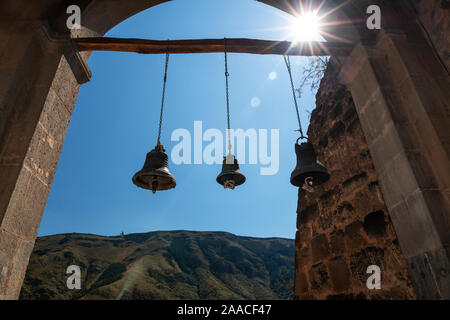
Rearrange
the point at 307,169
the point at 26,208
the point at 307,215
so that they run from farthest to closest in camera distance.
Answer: the point at 307,215, the point at 307,169, the point at 26,208

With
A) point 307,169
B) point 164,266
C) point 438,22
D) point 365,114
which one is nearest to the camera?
point 438,22

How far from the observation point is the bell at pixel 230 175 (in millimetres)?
2910

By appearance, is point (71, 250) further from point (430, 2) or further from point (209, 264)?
point (430, 2)

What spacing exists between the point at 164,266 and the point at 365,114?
63372mm

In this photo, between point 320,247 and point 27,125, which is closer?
point 27,125

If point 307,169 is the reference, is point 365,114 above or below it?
above

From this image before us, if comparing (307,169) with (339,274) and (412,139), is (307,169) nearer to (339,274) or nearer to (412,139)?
(412,139)

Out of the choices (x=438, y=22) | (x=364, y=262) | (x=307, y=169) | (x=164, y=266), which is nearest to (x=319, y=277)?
(x=364, y=262)

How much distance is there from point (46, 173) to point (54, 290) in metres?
54.3

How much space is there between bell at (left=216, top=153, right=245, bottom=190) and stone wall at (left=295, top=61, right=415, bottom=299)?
52.6 inches

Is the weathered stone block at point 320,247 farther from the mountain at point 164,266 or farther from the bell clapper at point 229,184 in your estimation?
the mountain at point 164,266

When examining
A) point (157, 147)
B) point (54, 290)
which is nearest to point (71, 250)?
point (54, 290)

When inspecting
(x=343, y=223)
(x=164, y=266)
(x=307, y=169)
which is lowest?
(x=343, y=223)

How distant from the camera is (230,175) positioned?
2.98 meters
